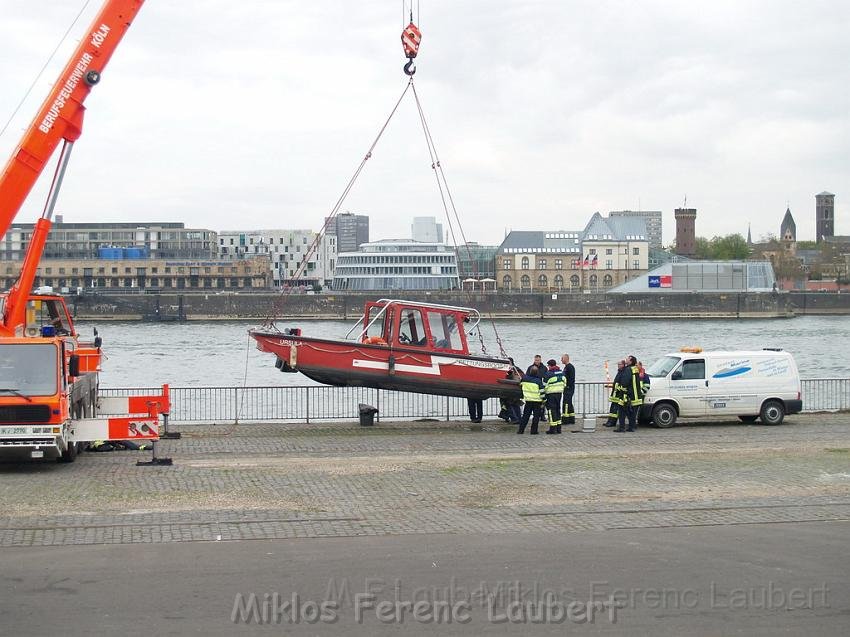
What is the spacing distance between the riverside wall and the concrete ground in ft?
413

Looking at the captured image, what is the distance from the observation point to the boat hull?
894 inches

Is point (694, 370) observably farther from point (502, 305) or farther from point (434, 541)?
point (502, 305)

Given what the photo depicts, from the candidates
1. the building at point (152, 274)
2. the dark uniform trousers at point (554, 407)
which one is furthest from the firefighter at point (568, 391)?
the building at point (152, 274)

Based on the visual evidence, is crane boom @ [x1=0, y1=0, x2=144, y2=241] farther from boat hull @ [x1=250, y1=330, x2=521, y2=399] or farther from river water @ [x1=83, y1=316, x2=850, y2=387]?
river water @ [x1=83, y1=316, x2=850, y2=387]

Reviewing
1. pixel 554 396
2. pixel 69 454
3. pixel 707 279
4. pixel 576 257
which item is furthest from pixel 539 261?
pixel 69 454

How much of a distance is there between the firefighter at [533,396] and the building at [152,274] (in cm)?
15433

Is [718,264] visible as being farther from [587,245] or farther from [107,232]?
[107,232]

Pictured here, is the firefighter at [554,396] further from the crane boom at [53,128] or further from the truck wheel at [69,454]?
the crane boom at [53,128]

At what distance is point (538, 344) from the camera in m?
90.8

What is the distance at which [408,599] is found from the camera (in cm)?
941

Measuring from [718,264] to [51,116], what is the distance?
459ft

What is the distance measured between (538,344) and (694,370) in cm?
6655

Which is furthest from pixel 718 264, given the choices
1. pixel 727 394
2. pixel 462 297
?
pixel 727 394

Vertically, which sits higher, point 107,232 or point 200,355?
point 107,232
